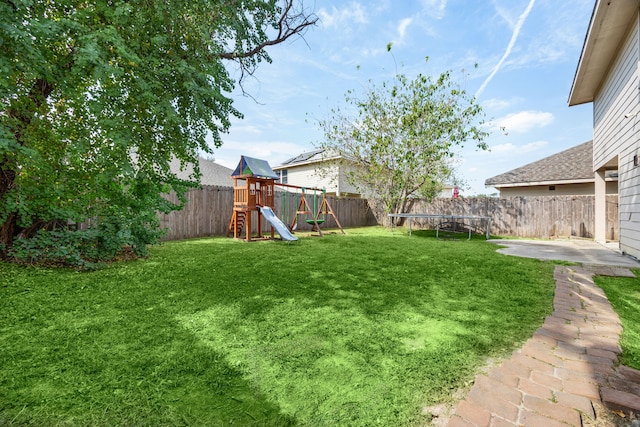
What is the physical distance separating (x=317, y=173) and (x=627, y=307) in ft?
47.5

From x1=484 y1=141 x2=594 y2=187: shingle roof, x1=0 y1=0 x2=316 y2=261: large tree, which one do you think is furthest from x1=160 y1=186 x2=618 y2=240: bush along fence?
x1=0 y1=0 x2=316 y2=261: large tree

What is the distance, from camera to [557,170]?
1291cm

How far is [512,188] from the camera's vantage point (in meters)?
14.5

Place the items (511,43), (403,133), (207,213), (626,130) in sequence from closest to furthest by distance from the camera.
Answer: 1. (626,130)
2. (207,213)
3. (511,43)
4. (403,133)

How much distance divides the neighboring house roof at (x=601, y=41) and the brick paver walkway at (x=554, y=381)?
6031mm

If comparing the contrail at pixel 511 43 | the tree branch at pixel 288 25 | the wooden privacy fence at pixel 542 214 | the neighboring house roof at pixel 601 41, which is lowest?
the wooden privacy fence at pixel 542 214

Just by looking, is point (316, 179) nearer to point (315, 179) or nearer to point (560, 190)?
point (315, 179)

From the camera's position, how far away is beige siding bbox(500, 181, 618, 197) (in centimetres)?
1151

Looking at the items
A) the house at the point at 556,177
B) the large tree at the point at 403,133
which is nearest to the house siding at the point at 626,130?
the large tree at the point at 403,133

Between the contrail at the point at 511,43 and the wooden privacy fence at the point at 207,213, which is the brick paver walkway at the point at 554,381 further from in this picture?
the contrail at the point at 511,43

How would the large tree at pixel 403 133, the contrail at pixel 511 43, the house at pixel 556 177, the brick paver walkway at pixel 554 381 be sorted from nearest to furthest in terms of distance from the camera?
the brick paver walkway at pixel 554 381 → the contrail at pixel 511 43 → the large tree at pixel 403 133 → the house at pixel 556 177

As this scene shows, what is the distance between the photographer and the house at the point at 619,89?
5.16 m

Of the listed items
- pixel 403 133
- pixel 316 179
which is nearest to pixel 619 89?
pixel 403 133

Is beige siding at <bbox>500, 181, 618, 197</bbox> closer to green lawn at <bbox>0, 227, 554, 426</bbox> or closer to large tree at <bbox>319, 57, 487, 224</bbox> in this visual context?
large tree at <bbox>319, 57, 487, 224</bbox>
